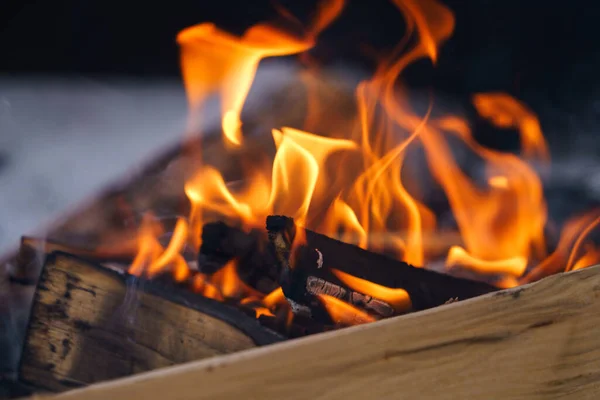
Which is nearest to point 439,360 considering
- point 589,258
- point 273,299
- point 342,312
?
point 342,312

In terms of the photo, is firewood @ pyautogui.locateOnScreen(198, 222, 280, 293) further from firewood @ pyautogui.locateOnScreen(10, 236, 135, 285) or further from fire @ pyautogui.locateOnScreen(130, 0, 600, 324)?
firewood @ pyautogui.locateOnScreen(10, 236, 135, 285)

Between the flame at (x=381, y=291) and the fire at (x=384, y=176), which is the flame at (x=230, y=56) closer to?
the fire at (x=384, y=176)

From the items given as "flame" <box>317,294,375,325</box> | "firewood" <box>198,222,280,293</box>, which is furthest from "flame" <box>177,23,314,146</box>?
"flame" <box>317,294,375,325</box>

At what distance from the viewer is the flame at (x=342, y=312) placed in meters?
1.16

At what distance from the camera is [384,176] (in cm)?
176

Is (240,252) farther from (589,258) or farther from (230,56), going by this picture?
(589,258)

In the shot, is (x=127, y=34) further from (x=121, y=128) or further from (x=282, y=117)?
(x=282, y=117)

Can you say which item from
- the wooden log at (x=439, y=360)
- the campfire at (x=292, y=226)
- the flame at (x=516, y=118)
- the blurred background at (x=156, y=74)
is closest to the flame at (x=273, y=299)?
the campfire at (x=292, y=226)

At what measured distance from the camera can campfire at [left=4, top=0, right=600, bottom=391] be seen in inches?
43.7

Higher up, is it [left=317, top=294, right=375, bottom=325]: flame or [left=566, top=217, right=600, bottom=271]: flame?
[left=317, top=294, right=375, bottom=325]: flame

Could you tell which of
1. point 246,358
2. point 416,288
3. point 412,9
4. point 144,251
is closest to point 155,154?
point 144,251

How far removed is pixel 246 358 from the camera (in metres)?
0.76

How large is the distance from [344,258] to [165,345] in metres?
0.33

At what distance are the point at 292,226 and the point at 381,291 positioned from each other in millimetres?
193
